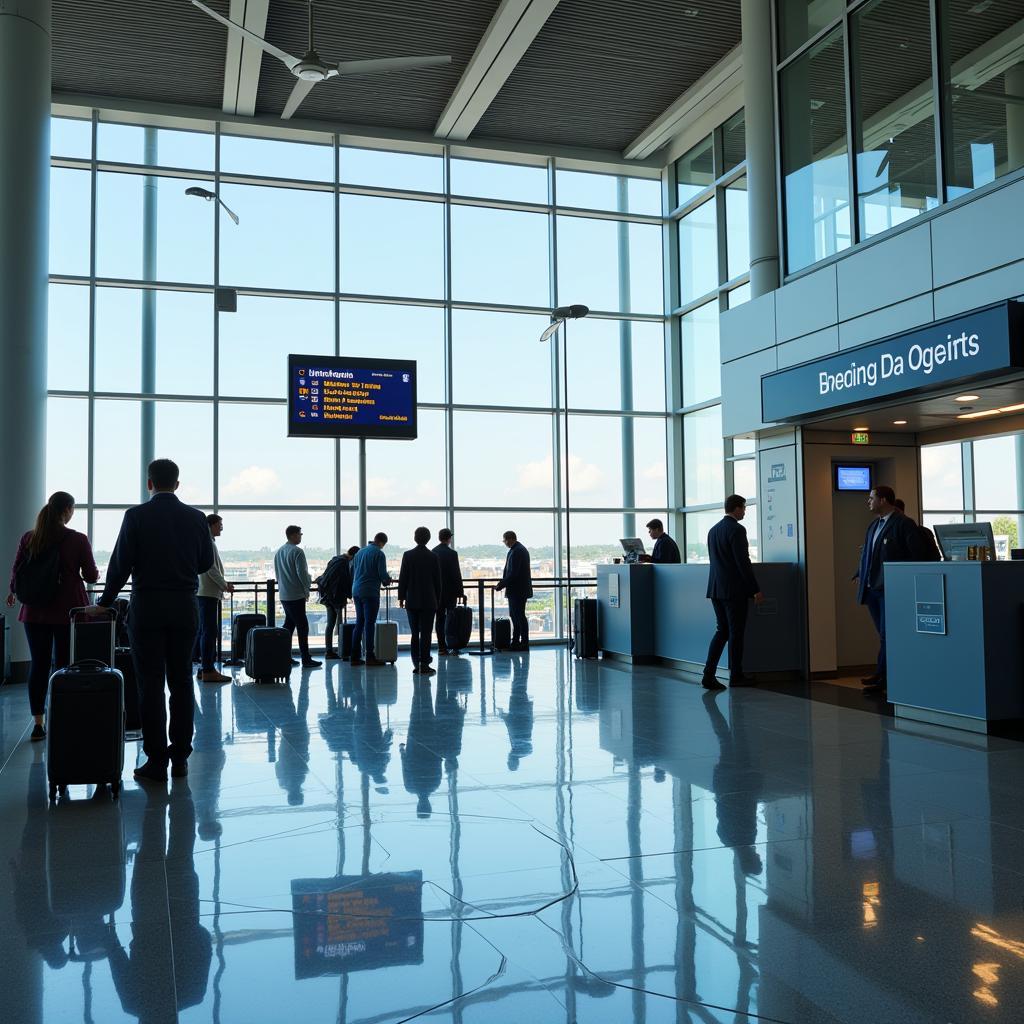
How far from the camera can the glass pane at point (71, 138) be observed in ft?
45.5

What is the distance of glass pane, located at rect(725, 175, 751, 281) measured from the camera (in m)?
14.9

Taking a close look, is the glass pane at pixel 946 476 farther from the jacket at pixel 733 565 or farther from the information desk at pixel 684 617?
the jacket at pixel 733 565

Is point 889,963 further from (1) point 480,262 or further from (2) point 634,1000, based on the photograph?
(1) point 480,262

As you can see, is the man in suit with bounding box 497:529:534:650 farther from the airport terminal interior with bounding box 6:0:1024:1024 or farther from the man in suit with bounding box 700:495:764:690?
the man in suit with bounding box 700:495:764:690

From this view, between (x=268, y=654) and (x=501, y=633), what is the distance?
4.17 m

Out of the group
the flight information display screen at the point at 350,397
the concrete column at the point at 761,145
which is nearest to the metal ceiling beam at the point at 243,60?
the flight information display screen at the point at 350,397

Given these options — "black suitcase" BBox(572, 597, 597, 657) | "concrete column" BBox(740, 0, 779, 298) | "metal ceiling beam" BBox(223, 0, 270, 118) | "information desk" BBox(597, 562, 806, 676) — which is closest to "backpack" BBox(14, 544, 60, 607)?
"information desk" BBox(597, 562, 806, 676)

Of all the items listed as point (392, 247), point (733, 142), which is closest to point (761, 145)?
point (733, 142)

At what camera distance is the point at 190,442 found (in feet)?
45.9

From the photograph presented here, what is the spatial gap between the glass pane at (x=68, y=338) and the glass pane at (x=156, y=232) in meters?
0.54

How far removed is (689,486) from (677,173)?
537 cm

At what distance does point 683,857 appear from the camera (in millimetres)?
3801

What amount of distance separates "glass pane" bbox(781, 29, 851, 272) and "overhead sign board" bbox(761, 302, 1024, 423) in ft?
4.32

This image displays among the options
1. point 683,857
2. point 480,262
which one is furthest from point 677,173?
point 683,857
